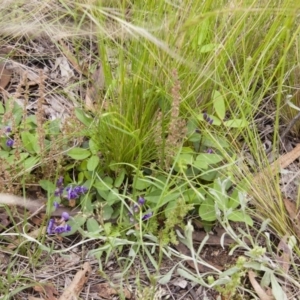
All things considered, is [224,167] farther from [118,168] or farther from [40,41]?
[40,41]

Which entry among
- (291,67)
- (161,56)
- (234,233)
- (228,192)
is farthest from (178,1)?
(234,233)

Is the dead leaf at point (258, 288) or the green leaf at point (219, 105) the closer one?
the dead leaf at point (258, 288)

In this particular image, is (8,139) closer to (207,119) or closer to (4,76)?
(4,76)

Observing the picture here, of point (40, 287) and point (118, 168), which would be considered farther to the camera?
point (118, 168)

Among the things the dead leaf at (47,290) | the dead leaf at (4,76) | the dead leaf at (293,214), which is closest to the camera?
the dead leaf at (47,290)

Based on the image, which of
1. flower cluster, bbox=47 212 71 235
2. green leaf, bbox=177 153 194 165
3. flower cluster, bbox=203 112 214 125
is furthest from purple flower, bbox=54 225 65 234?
flower cluster, bbox=203 112 214 125

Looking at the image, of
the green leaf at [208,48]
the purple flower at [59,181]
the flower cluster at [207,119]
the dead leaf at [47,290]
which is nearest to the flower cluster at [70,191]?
the purple flower at [59,181]

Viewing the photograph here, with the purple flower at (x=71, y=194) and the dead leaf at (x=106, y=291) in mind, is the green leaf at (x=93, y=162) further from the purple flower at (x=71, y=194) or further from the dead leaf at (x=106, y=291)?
the dead leaf at (x=106, y=291)
